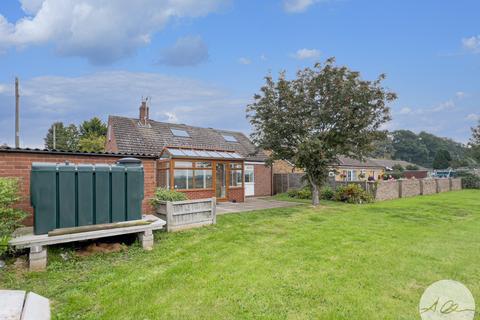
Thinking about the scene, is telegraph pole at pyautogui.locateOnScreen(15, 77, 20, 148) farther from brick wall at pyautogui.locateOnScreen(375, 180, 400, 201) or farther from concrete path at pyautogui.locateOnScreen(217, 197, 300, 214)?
brick wall at pyautogui.locateOnScreen(375, 180, 400, 201)

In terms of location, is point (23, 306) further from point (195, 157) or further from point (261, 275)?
point (195, 157)

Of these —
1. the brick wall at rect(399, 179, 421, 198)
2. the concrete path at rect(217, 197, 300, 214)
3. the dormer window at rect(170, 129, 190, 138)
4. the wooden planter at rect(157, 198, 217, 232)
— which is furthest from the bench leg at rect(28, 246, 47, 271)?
the brick wall at rect(399, 179, 421, 198)

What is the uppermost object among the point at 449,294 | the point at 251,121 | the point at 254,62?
the point at 254,62

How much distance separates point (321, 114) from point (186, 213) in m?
7.72

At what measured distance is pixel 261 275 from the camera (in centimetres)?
452

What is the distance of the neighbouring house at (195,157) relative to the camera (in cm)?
1365

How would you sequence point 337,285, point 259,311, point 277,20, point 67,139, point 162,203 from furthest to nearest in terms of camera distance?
1. point 67,139
2. point 277,20
3. point 162,203
4. point 337,285
5. point 259,311

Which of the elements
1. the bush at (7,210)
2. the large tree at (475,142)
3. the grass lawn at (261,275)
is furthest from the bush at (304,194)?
the large tree at (475,142)

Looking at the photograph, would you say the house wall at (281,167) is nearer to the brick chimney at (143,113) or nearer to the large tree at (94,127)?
the brick chimney at (143,113)

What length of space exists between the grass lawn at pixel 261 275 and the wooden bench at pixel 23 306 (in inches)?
5.9

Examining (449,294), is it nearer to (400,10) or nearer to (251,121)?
(251,121)

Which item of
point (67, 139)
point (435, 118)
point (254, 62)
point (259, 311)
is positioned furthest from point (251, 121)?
point (67, 139)

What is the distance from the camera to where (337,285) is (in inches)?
162

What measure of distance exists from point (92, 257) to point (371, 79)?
12359 mm
